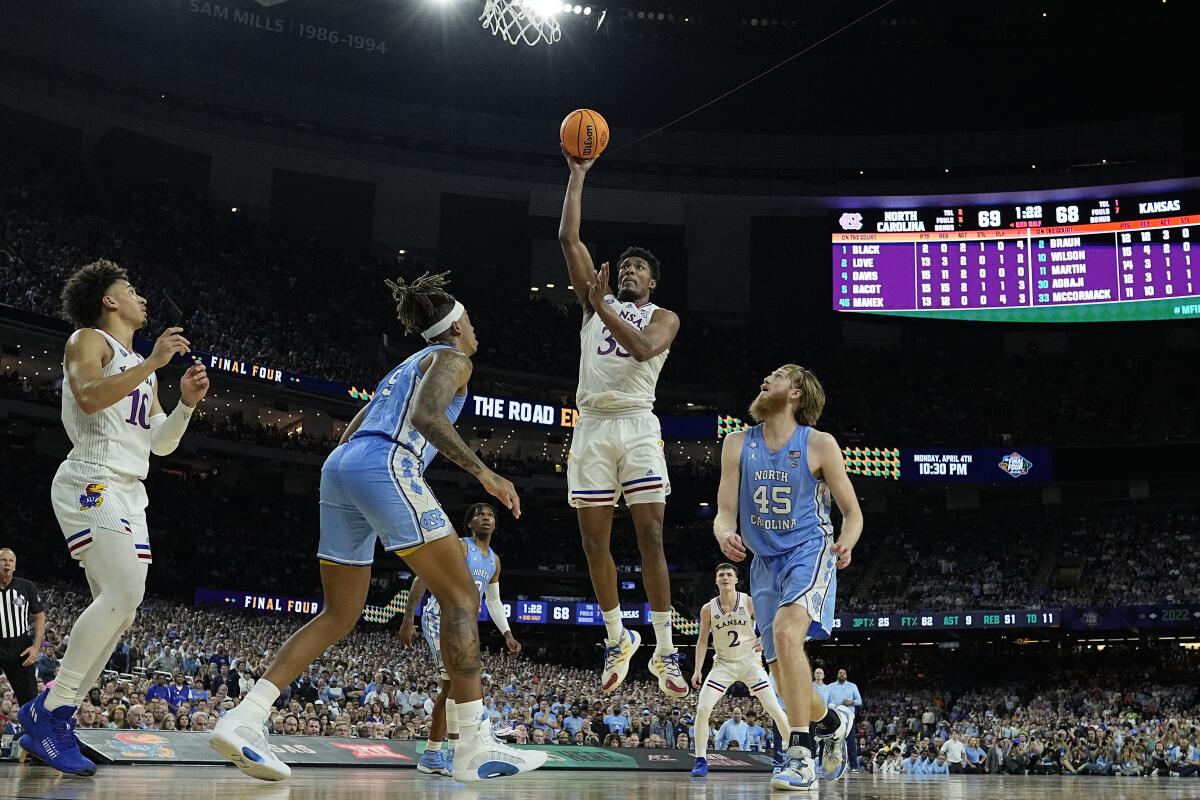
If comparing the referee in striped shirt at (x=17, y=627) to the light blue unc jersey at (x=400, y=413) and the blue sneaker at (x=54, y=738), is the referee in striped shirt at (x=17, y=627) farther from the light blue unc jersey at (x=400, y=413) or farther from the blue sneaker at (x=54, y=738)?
the light blue unc jersey at (x=400, y=413)

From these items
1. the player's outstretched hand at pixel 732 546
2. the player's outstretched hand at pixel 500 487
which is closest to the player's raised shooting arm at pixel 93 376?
the player's outstretched hand at pixel 500 487

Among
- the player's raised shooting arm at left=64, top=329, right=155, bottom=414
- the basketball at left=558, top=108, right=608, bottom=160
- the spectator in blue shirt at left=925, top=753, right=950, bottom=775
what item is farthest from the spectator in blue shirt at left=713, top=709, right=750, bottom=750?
the player's raised shooting arm at left=64, top=329, right=155, bottom=414

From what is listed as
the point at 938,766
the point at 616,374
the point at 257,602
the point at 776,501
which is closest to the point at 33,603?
the point at 616,374

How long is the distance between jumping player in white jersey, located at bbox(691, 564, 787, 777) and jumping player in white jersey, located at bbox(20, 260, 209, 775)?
6.96m

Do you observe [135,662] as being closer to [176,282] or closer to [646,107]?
[176,282]

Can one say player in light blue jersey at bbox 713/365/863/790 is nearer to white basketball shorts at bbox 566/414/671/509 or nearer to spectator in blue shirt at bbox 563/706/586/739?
white basketball shorts at bbox 566/414/671/509

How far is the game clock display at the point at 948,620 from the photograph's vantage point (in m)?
34.2

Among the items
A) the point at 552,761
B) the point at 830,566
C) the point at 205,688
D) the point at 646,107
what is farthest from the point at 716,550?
the point at 830,566

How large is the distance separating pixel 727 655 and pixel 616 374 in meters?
5.52

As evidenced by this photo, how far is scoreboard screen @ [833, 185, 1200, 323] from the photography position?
3475 cm

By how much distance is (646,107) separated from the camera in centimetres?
4166

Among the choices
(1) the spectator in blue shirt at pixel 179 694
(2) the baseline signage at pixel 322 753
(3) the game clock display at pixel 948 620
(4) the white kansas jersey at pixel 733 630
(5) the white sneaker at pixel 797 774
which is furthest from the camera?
(3) the game clock display at pixel 948 620

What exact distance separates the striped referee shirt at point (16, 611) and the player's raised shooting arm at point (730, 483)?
598 centimetres

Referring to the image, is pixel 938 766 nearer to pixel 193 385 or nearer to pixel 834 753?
pixel 834 753
